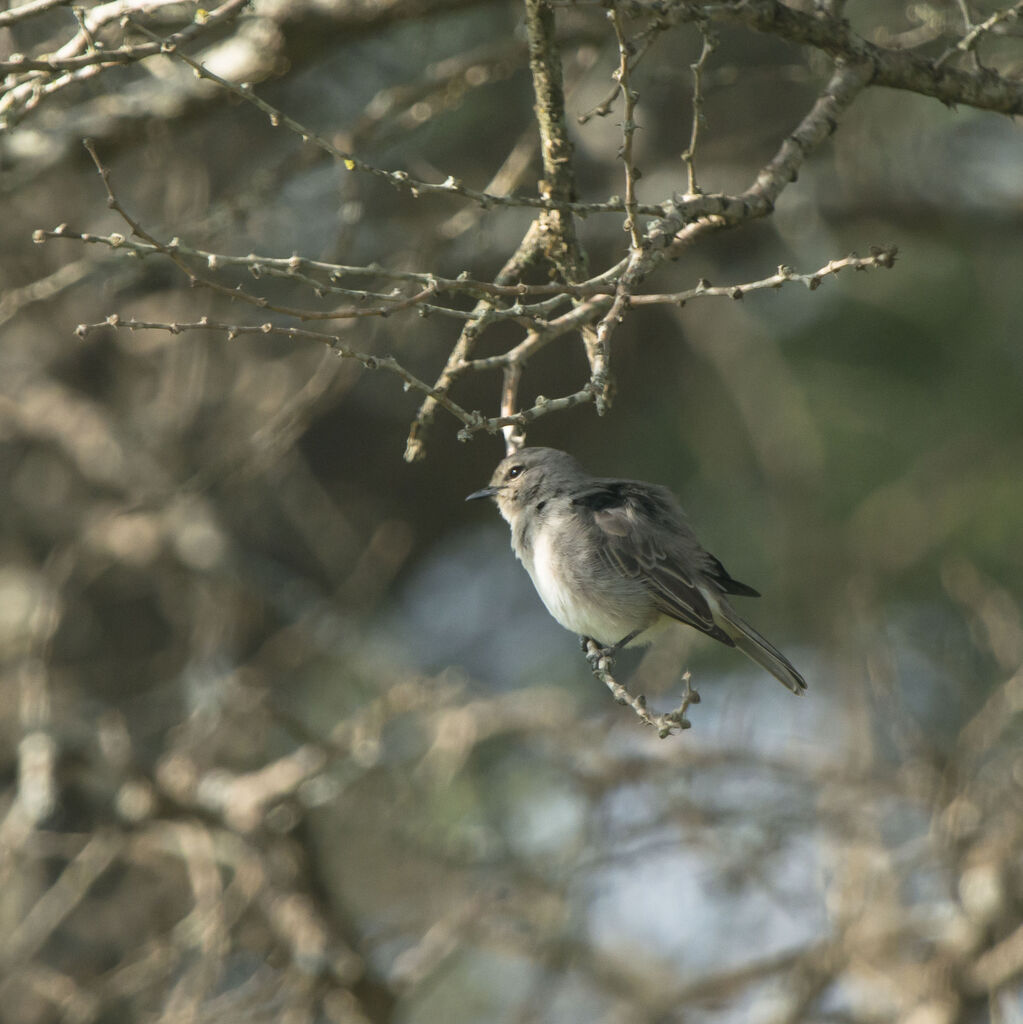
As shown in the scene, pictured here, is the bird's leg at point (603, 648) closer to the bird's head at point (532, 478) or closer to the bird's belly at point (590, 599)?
the bird's belly at point (590, 599)

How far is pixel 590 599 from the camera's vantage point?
4.86m

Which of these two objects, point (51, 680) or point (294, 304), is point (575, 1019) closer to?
point (51, 680)

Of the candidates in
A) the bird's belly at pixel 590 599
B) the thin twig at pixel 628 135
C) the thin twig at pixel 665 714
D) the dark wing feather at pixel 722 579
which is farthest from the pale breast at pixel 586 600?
the thin twig at pixel 628 135

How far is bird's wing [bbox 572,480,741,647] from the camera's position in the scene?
4.80m

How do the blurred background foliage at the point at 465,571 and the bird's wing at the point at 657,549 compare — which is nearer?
the bird's wing at the point at 657,549

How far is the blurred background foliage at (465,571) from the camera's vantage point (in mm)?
5973

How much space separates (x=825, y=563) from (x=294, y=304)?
4.01 m

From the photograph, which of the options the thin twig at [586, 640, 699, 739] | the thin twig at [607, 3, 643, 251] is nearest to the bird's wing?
the thin twig at [586, 640, 699, 739]

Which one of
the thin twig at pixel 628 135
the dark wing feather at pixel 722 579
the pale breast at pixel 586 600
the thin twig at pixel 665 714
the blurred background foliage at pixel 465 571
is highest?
the thin twig at pixel 628 135

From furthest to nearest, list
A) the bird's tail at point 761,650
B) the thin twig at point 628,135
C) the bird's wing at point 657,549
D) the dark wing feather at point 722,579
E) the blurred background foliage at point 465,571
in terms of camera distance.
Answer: the blurred background foliage at point 465,571 → the dark wing feather at point 722,579 → the bird's wing at point 657,549 → the bird's tail at point 761,650 → the thin twig at point 628,135

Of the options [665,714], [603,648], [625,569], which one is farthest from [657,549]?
[665,714]

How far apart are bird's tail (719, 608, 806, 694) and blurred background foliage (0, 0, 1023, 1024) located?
4.24 feet

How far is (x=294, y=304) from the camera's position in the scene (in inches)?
321

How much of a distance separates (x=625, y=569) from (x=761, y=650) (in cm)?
58
